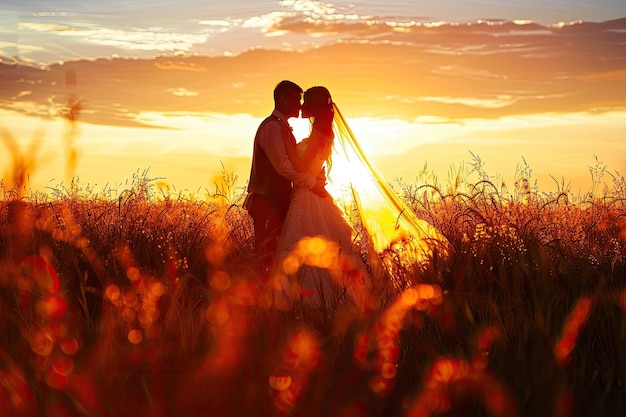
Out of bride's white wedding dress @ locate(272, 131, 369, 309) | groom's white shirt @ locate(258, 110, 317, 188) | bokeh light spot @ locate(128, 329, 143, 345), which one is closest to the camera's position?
bokeh light spot @ locate(128, 329, 143, 345)

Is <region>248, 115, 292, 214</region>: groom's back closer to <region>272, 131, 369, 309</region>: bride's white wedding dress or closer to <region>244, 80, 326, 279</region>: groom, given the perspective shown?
<region>244, 80, 326, 279</region>: groom

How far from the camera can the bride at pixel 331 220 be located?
613 cm

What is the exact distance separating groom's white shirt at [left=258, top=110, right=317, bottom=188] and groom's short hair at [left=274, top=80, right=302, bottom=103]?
148mm

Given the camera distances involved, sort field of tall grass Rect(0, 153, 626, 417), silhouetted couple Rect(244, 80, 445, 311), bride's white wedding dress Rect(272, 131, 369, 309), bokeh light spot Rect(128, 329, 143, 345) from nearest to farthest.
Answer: field of tall grass Rect(0, 153, 626, 417)
bokeh light spot Rect(128, 329, 143, 345)
bride's white wedding dress Rect(272, 131, 369, 309)
silhouetted couple Rect(244, 80, 445, 311)

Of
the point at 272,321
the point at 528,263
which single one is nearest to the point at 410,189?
the point at 528,263

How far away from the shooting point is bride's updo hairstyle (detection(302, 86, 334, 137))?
6.51m

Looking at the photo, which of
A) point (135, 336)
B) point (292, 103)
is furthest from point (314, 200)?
point (135, 336)

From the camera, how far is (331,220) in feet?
21.1

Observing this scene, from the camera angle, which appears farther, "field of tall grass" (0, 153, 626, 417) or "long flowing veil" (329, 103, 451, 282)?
"long flowing veil" (329, 103, 451, 282)

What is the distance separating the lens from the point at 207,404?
9.48 feet

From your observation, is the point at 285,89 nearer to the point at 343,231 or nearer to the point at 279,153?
the point at 279,153

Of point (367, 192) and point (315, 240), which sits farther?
point (367, 192)

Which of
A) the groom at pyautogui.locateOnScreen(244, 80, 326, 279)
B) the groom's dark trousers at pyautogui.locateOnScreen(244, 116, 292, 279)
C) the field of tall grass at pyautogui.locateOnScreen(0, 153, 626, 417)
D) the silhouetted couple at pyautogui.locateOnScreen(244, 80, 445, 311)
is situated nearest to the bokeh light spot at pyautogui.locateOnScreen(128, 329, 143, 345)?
the field of tall grass at pyautogui.locateOnScreen(0, 153, 626, 417)

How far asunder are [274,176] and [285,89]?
30.9 inches
